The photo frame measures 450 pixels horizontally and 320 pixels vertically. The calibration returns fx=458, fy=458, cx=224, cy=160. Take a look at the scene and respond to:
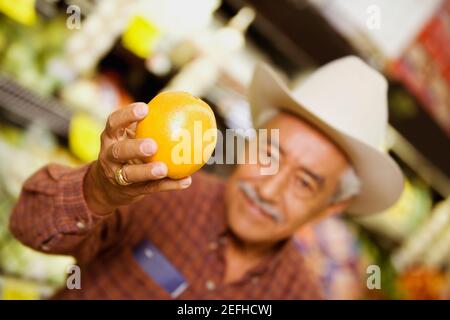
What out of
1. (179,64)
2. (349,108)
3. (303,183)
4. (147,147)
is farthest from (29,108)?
(147,147)

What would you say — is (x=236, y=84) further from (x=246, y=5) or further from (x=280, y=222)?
(x=280, y=222)

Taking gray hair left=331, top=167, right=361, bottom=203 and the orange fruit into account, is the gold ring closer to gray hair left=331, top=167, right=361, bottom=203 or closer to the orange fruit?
the orange fruit

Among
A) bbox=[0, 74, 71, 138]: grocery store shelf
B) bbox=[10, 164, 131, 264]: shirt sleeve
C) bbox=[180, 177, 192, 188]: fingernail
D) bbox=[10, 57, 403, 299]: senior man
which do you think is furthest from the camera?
bbox=[0, 74, 71, 138]: grocery store shelf

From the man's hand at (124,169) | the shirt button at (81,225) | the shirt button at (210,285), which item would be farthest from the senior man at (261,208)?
the man's hand at (124,169)

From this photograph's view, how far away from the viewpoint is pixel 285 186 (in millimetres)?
1896

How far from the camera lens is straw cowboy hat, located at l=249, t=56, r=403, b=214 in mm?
2012

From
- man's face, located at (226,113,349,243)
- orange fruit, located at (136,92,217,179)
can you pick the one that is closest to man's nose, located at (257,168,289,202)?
man's face, located at (226,113,349,243)

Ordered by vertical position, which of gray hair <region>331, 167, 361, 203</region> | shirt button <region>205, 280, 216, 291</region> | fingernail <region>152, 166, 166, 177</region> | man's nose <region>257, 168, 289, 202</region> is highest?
fingernail <region>152, 166, 166, 177</region>

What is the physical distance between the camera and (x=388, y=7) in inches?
148

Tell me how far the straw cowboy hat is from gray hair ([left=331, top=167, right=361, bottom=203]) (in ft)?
0.09

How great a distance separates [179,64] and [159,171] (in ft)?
7.53

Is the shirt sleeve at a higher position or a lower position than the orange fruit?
lower

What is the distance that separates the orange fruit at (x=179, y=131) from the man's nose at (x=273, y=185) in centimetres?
79

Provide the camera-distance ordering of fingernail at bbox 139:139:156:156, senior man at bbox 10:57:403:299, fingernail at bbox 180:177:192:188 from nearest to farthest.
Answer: fingernail at bbox 139:139:156:156, fingernail at bbox 180:177:192:188, senior man at bbox 10:57:403:299
